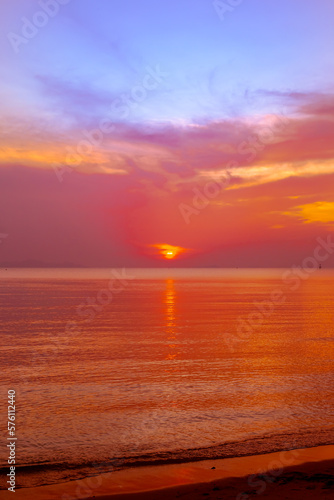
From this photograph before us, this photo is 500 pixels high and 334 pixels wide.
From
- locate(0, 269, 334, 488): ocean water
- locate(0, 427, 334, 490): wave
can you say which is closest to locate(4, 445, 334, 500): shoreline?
locate(0, 427, 334, 490): wave

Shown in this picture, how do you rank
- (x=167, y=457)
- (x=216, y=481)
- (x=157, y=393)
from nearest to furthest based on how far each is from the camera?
(x=216, y=481) < (x=167, y=457) < (x=157, y=393)

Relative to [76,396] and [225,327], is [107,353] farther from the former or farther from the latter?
[225,327]

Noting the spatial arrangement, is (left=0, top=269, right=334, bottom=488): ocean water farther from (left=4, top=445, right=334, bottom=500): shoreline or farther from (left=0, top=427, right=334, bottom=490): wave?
(left=4, top=445, right=334, bottom=500): shoreline

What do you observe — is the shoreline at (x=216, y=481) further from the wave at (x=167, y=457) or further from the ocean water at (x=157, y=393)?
the ocean water at (x=157, y=393)

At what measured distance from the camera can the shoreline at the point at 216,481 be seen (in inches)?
543

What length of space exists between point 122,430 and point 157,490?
6284mm

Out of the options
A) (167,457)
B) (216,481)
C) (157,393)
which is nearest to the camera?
(216,481)

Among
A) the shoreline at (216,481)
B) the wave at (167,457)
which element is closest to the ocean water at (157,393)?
the wave at (167,457)

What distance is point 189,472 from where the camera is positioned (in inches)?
621

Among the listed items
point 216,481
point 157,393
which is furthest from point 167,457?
point 157,393

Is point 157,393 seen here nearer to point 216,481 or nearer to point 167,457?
point 167,457

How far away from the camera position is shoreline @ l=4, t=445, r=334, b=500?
45.3ft

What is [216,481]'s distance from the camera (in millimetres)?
14742

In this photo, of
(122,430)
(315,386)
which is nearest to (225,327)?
(315,386)
